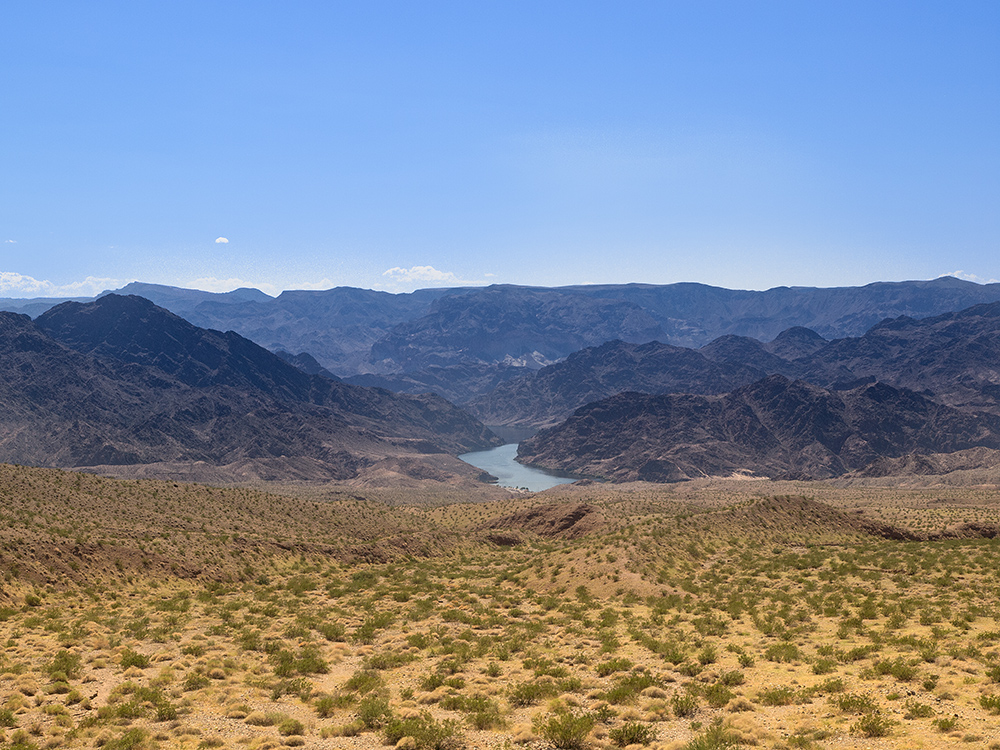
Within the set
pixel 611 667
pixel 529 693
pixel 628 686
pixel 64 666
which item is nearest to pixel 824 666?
pixel 628 686

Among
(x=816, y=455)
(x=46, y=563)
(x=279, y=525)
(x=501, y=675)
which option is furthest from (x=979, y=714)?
(x=816, y=455)

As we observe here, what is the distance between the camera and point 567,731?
1471cm

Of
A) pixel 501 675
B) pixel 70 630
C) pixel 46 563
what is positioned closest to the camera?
pixel 501 675

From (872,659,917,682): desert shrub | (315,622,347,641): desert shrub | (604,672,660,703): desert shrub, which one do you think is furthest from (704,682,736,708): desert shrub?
(315,622,347,641): desert shrub

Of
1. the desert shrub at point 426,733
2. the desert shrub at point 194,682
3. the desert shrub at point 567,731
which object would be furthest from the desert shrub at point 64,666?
the desert shrub at point 567,731

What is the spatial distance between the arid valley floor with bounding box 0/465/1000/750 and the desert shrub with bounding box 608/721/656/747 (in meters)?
0.06

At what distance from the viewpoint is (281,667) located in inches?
800

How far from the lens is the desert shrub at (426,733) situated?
580 inches

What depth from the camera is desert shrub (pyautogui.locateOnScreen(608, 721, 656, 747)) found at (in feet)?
48.0

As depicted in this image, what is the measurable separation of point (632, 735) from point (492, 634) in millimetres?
10693

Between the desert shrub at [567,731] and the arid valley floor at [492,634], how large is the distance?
2.7 inches

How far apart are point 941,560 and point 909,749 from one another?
24488mm

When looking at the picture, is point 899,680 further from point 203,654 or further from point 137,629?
point 137,629

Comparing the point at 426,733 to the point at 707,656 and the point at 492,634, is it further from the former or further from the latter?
the point at 492,634
